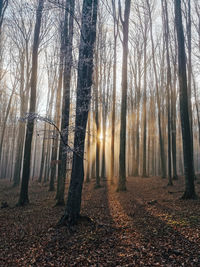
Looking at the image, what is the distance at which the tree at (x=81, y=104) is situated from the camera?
5398mm

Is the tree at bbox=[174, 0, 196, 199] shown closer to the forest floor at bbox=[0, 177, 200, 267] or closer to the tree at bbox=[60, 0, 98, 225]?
the forest floor at bbox=[0, 177, 200, 267]

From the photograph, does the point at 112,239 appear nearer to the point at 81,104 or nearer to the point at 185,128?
the point at 81,104

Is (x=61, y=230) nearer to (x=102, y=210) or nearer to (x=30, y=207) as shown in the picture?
(x=102, y=210)

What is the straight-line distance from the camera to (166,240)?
414 centimetres

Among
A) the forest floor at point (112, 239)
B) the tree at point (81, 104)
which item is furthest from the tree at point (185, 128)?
the tree at point (81, 104)

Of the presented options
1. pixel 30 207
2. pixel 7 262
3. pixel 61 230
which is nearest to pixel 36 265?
pixel 7 262

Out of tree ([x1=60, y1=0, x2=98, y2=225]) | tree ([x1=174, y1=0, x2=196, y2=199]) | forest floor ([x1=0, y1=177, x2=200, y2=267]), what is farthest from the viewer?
tree ([x1=174, y1=0, x2=196, y2=199])

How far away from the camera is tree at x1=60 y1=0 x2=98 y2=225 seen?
5.40 meters

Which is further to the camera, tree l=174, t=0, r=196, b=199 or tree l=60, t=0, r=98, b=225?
tree l=174, t=0, r=196, b=199

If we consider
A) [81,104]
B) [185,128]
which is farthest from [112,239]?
[185,128]

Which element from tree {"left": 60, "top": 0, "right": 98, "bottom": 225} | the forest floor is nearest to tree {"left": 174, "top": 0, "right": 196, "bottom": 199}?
the forest floor

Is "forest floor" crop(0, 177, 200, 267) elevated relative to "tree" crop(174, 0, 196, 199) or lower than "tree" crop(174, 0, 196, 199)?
lower

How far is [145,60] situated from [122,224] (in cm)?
1603

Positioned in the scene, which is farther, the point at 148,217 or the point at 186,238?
the point at 148,217
